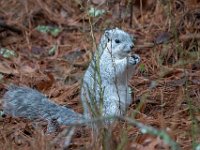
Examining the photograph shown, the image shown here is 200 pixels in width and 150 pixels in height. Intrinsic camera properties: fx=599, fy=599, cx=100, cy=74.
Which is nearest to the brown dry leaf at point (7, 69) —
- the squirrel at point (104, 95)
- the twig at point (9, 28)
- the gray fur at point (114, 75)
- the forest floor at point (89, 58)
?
the forest floor at point (89, 58)

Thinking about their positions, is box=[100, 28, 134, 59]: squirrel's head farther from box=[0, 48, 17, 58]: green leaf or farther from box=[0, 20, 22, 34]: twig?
box=[0, 20, 22, 34]: twig

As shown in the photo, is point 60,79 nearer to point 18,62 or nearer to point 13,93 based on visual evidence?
point 18,62

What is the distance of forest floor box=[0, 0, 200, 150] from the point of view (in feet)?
12.5

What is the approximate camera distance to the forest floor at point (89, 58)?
380 centimetres

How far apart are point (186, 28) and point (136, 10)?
2.97ft

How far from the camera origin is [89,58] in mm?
5758

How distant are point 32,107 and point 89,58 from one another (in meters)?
1.63

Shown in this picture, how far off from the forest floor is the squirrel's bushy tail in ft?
0.23

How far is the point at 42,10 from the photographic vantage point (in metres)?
6.87

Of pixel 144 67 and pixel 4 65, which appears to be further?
pixel 4 65

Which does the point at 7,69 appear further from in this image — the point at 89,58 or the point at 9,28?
the point at 9,28

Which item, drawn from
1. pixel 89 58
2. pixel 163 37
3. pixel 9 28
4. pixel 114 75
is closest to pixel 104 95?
pixel 114 75

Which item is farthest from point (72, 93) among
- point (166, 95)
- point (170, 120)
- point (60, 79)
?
point (170, 120)

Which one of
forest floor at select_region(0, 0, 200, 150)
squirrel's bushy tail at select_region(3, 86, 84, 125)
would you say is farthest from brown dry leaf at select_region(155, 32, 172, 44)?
squirrel's bushy tail at select_region(3, 86, 84, 125)
